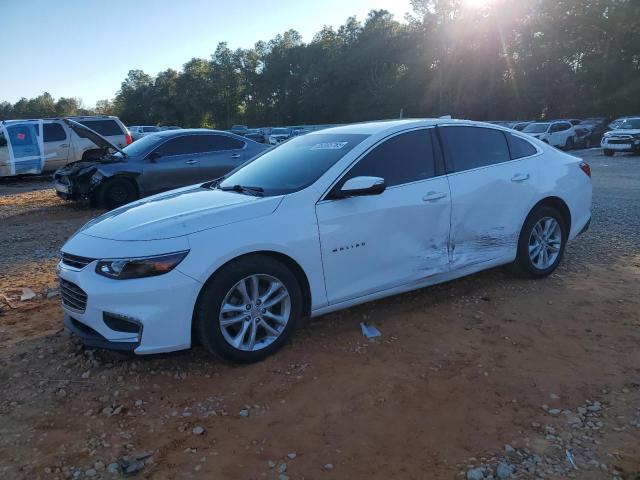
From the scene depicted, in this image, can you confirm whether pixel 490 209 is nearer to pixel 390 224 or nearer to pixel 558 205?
pixel 558 205

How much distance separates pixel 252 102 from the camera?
285 ft

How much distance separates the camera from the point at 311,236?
12.3ft

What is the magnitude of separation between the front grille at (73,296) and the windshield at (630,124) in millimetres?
24237

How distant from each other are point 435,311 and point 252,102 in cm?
8663

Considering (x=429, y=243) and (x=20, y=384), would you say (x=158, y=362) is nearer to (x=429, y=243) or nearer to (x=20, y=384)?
(x=20, y=384)

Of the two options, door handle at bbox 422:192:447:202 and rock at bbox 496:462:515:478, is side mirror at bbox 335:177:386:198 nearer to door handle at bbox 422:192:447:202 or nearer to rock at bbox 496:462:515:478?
door handle at bbox 422:192:447:202

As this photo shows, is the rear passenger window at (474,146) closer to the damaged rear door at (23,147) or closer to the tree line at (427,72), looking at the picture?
the damaged rear door at (23,147)

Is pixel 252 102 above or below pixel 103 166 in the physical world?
above

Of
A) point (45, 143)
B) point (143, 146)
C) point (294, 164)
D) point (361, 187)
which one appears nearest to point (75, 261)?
point (294, 164)

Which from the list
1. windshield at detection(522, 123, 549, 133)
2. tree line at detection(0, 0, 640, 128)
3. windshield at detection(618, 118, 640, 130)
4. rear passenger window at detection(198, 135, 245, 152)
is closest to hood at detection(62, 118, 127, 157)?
rear passenger window at detection(198, 135, 245, 152)

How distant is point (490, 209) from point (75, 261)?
3.41 metres

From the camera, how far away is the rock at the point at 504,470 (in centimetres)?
250

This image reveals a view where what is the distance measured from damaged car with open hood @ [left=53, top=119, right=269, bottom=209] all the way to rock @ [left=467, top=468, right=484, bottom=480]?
8315mm

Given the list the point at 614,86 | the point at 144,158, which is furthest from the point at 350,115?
the point at 144,158
